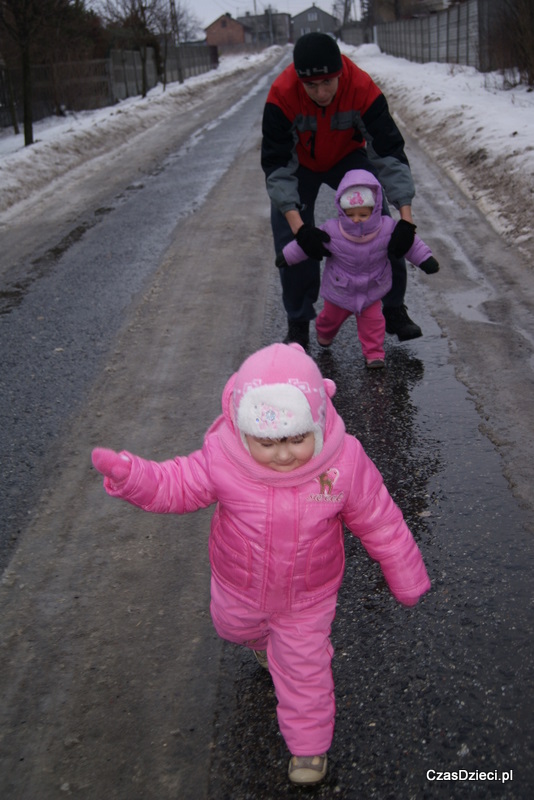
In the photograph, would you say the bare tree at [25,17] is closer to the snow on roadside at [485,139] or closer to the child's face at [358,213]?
the snow on roadside at [485,139]

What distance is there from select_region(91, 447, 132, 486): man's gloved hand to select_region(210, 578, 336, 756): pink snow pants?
1.54 feet

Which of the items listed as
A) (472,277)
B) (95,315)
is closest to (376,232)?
(472,277)

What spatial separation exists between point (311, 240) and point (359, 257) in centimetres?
31

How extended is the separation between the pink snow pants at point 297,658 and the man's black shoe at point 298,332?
8.99 feet

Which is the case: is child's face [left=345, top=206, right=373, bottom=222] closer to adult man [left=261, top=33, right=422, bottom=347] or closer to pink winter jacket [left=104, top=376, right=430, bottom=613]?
adult man [left=261, top=33, right=422, bottom=347]

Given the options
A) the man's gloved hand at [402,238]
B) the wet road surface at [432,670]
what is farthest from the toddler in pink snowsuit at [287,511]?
the man's gloved hand at [402,238]

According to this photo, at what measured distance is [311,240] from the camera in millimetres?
4285

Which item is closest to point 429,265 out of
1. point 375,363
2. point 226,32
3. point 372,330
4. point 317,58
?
point 372,330

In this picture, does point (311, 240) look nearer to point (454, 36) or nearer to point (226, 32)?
point (454, 36)

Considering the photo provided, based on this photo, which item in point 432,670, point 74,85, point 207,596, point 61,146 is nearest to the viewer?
point 432,670

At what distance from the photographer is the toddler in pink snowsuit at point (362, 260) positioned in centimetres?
428

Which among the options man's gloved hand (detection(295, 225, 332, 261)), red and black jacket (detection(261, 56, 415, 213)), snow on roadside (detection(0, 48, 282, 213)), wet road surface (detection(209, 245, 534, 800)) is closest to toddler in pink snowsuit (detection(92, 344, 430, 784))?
wet road surface (detection(209, 245, 534, 800))

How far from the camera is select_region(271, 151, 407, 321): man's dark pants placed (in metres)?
4.62

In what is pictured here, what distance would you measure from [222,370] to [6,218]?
623cm
